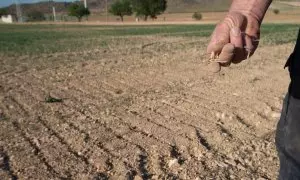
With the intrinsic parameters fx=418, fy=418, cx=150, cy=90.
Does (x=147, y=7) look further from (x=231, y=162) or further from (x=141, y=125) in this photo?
(x=231, y=162)

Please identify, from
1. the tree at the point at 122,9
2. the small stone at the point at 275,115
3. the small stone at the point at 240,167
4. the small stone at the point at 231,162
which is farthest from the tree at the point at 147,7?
the small stone at the point at 240,167

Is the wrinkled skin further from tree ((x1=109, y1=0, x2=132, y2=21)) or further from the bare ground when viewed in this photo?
tree ((x1=109, y1=0, x2=132, y2=21))

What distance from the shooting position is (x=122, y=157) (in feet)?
14.3

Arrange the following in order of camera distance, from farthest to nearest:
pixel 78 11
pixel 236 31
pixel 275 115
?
pixel 78 11, pixel 275 115, pixel 236 31

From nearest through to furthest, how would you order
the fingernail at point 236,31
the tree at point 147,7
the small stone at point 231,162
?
the fingernail at point 236,31, the small stone at point 231,162, the tree at point 147,7

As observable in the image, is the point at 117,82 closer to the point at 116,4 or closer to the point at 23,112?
the point at 23,112

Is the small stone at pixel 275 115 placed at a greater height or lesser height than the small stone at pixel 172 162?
lesser

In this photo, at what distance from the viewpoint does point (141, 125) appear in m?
5.43

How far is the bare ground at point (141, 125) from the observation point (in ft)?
13.5

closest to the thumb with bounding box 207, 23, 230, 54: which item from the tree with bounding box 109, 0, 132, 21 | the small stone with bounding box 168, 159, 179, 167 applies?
the small stone with bounding box 168, 159, 179, 167

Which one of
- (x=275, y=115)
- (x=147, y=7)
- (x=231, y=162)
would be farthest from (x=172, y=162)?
(x=147, y=7)

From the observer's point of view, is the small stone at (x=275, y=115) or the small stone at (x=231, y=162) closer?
the small stone at (x=231, y=162)

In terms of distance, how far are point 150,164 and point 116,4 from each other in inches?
4123

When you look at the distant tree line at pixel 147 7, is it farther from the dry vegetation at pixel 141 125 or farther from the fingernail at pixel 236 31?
the fingernail at pixel 236 31
